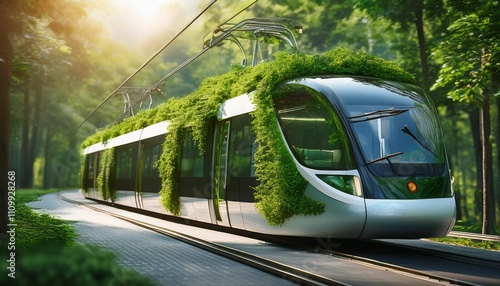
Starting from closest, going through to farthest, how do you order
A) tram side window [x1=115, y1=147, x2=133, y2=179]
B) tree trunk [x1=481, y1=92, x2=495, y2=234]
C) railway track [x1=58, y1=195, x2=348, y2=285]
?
railway track [x1=58, y1=195, x2=348, y2=285] < tree trunk [x1=481, y1=92, x2=495, y2=234] < tram side window [x1=115, y1=147, x2=133, y2=179]

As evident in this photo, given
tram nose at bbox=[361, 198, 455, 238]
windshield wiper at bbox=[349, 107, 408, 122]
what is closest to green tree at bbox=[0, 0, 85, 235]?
windshield wiper at bbox=[349, 107, 408, 122]

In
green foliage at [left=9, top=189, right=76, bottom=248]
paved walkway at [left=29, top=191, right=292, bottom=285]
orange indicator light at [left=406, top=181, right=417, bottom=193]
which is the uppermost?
orange indicator light at [left=406, top=181, right=417, bottom=193]

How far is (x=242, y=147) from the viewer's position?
14516mm

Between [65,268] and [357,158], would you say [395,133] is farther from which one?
[65,268]

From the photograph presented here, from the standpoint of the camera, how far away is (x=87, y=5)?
45.3ft

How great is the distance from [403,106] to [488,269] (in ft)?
10.8

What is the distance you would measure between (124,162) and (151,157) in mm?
4784

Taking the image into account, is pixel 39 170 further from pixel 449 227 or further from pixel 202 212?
pixel 449 227

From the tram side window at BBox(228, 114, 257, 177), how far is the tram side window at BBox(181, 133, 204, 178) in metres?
2.07

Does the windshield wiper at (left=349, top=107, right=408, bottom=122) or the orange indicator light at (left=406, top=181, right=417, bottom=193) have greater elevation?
the windshield wiper at (left=349, top=107, right=408, bottom=122)

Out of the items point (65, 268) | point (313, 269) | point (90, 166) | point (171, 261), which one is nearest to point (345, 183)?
point (313, 269)

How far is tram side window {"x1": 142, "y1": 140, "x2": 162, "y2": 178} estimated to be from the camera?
21.5m

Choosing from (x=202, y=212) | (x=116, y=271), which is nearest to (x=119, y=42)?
(x=202, y=212)

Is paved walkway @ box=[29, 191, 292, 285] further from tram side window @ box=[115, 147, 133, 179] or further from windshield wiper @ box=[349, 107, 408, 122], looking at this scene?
tram side window @ box=[115, 147, 133, 179]
